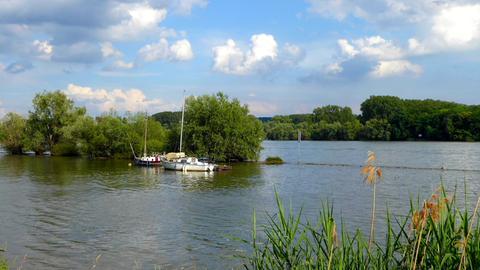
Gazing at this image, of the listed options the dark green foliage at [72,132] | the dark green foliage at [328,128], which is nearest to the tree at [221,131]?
the dark green foliage at [72,132]

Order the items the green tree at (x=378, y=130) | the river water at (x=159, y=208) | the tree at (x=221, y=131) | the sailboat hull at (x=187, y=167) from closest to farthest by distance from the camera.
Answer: the river water at (x=159, y=208)
the sailboat hull at (x=187, y=167)
the tree at (x=221, y=131)
the green tree at (x=378, y=130)

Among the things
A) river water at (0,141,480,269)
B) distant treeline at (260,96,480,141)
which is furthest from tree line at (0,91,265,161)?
distant treeline at (260,96,480,141)

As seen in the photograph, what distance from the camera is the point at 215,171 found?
58.8m

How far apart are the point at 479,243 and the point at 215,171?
5241cm

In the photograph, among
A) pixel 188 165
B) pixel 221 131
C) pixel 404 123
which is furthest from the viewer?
pixel 404 123

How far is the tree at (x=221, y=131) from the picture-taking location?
73188mm

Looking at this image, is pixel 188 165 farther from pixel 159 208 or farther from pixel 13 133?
Result: pixel 13 133

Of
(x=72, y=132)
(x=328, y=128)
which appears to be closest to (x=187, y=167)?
(x=72, y=132)

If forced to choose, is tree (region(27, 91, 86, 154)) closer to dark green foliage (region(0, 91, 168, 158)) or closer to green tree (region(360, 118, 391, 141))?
dark green foliage (region(0, 91, 168, 158))

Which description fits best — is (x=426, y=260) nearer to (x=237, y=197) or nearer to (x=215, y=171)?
(x=237, y=197)

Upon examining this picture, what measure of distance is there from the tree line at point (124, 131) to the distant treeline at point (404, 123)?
83.9 metres

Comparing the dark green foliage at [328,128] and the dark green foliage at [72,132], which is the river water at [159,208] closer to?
the dark green foliage at [72,132]

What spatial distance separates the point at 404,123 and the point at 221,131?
99714 mm

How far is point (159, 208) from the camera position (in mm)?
30891
